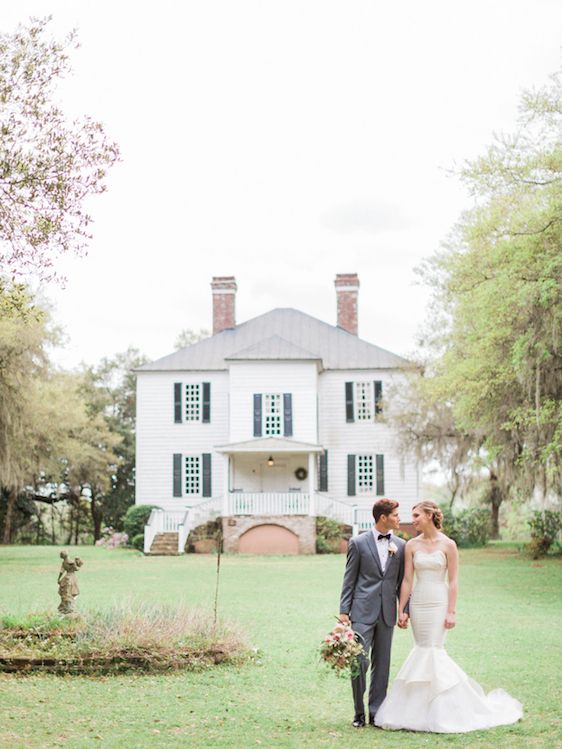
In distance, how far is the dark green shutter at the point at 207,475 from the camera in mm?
36094

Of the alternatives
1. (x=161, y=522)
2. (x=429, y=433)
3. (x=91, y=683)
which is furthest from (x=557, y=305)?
(x=161, y=522)

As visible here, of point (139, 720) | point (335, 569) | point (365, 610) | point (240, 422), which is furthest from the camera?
point (240, 422)

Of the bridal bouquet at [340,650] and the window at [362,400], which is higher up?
the window at [362,400]

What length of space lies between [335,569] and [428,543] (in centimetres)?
1807

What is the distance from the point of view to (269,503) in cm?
3200

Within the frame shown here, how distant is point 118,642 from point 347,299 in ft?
99.7

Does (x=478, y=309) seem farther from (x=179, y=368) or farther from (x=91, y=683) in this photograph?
(x=179, y=368)

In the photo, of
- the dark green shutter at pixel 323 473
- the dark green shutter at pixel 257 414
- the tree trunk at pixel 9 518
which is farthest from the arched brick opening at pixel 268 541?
the tree trunk at pixel 9 518

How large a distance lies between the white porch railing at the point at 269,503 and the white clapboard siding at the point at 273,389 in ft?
9.55

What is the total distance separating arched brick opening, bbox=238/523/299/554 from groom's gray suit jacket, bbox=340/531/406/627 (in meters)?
24.4

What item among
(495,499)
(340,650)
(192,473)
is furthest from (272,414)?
(340,650)

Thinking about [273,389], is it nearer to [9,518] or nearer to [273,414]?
[273,414]

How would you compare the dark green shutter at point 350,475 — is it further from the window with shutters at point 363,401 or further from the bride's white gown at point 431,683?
the bride's white gown at point 431,683

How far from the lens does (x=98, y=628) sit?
1037 cm
